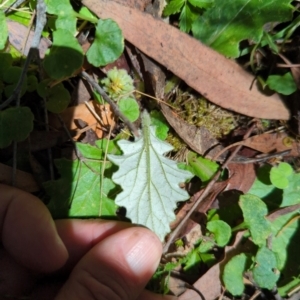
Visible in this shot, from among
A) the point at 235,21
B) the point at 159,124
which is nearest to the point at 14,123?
the point at 159,124

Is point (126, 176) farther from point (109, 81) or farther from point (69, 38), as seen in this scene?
point (69, 38)

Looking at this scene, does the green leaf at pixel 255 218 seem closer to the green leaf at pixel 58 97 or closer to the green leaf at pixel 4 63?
the green leaf at pixel 58 97

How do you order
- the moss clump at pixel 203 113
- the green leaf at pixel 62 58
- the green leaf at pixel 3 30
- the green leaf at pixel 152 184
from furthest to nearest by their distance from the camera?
the moss clump at pixel 203 113, the green leaf at pixel 152 184, the green leaf at pixel 3 30, the green leaf at pixel 62 58

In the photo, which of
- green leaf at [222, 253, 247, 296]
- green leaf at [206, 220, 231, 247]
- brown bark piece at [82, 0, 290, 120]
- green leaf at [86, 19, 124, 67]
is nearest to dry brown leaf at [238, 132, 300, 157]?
brown bark piece at [82, 0, 290, 120]

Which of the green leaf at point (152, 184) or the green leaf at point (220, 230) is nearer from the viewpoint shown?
the green leaf at point (152, 184)

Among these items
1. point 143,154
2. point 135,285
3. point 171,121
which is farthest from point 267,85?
point 135,285

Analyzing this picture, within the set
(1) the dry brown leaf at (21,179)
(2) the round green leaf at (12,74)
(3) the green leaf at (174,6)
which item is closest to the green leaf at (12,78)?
(2) the round green leaf at (12,74)
